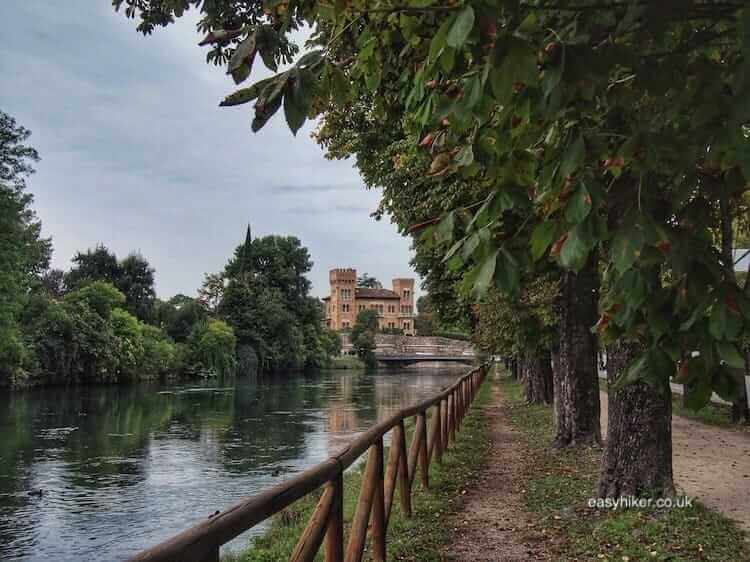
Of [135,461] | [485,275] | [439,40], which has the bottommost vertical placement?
[135,461]

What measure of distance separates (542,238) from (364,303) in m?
144

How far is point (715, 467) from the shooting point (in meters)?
10.6

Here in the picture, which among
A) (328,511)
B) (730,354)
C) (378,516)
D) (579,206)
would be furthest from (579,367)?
(579,206)

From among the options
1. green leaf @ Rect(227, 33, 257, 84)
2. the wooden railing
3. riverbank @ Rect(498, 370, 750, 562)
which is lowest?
riverbank @ Rect(498, 370, 750, 562)

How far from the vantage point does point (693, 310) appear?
2.37 meters

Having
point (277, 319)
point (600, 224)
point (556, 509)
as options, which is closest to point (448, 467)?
point (556, 509)

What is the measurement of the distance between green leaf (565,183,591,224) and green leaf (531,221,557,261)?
0.24m

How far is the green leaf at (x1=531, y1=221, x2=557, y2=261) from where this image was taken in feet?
7.81

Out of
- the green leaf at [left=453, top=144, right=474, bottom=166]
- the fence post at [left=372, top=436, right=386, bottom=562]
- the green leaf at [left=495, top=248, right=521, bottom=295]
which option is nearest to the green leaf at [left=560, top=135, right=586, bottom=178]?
the green leaf at [left=495, top=248, right=521, bottom=295]

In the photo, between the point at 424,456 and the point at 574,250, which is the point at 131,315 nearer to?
the point at 424,456

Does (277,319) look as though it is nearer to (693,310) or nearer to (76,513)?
(76,513)

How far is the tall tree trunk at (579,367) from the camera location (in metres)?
12.1

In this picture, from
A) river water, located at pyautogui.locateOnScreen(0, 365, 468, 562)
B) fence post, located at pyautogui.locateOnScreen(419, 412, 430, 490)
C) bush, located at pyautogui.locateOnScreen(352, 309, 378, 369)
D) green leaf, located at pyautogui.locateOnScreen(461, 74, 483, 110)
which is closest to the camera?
green leaf, located at pyautogui.locateOnScreen(461, 74, 483, 110)

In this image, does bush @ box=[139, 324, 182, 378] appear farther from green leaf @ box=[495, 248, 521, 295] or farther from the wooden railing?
green leaf @ box=[495, 248, 521, 295]
